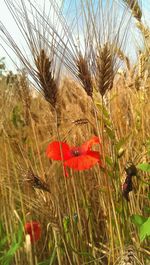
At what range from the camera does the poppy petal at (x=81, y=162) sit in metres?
1.11

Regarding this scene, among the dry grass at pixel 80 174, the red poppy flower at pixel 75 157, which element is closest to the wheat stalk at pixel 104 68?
the dry grass at pixel 80 174

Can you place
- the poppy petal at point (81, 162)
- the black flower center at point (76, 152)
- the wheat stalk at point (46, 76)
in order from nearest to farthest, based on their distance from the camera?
the wheat stalk at point (46, 76) → the poppy petal at point (81, 162) → the black flower center at point (76, 152)

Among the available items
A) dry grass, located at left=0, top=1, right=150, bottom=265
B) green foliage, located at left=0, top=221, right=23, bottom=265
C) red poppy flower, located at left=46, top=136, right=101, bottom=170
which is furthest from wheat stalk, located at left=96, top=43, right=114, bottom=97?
green foliage, located at left=0, top=221, right=23, bottom=265

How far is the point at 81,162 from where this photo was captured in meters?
1.13

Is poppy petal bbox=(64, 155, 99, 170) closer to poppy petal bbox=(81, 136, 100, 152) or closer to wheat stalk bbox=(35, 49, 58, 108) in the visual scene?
poppy petal bbox=(81, 136, 100, 152)

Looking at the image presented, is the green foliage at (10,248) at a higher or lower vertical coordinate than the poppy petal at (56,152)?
lower

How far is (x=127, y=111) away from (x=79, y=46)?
0.81 meters

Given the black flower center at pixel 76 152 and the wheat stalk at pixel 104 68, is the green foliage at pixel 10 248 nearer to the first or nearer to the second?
the black flower center at pixel 76 152

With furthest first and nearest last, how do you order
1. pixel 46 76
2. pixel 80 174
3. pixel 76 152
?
pixel 80 174 → pixel 76 152 → pixel 46 76

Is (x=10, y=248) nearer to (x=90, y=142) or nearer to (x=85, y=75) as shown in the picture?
(x=90, y=142)

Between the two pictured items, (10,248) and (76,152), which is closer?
(10,248)

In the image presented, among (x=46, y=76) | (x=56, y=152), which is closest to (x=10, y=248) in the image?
(x=56, y=152)

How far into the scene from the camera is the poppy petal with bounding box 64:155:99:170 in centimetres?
111

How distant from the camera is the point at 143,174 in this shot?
1.48m
